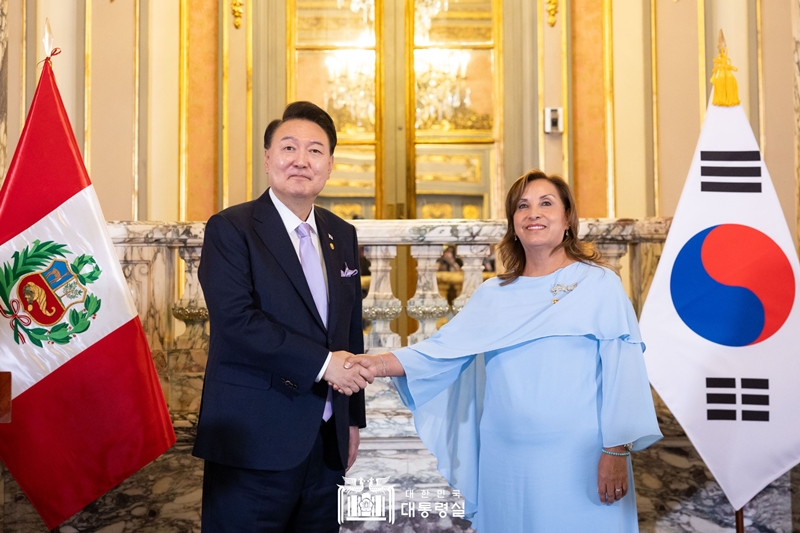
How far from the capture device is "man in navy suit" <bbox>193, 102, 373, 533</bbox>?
6.95 ft

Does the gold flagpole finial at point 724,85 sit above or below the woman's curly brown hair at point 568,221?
above

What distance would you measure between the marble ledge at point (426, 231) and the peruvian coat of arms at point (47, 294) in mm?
626

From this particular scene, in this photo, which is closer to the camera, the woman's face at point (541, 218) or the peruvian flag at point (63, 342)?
the woman's face at point (541, 218)

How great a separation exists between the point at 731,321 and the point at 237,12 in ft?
15.2

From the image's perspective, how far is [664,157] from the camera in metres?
5.62

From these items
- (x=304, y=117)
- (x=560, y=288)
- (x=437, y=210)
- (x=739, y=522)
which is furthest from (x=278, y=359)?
(x=437, y=210)

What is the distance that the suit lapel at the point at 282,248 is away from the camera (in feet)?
7.18

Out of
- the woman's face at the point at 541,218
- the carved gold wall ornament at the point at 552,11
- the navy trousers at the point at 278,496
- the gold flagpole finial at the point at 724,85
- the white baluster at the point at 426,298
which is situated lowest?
the navy trousers at the point at 278,496

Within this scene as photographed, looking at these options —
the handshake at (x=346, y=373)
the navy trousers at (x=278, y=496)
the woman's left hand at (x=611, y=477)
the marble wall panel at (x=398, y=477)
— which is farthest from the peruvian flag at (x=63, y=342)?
the woman's left hand at (x=611, y=477)

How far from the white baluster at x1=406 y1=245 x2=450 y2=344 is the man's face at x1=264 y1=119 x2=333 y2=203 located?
53.0 inches

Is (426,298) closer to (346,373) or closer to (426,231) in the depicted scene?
(426,231)

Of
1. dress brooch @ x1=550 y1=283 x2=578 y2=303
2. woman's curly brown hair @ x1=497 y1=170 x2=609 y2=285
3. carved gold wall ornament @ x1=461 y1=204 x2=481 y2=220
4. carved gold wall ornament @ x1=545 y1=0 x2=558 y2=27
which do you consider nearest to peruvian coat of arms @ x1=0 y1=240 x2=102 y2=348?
woman's curly brown hair @ x1=497 y1=170 x2=609 y2=285

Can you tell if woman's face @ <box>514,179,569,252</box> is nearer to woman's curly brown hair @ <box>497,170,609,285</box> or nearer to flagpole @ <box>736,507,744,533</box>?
woman's curly brown hair @ <box>497,170,609,285</box>

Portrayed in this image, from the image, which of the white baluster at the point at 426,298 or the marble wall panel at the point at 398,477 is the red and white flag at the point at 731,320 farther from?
the white baluster at the point at 426,298
